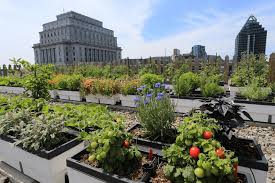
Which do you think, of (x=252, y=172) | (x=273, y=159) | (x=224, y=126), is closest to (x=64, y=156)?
(x=224, y=126)

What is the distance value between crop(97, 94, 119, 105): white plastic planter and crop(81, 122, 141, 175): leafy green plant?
3988 mm

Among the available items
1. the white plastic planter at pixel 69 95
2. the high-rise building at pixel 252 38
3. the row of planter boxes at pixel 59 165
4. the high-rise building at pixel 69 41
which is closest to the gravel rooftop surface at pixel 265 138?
the row of planter boxes at pixel 59 165

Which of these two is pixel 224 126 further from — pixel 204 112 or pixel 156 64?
pixel 156 64

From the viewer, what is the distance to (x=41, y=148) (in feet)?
7.75

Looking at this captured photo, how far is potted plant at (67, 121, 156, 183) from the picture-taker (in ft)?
6.08

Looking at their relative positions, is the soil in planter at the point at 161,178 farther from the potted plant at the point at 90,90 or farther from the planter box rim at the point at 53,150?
the potted plant at the point at 90,90

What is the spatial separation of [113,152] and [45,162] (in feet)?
2.93

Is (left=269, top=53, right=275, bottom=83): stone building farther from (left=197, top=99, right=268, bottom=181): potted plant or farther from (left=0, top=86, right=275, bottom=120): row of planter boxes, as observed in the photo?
(left=197, top=99, right=268, bottom=181): potted plant

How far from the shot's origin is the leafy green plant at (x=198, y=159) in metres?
1.50

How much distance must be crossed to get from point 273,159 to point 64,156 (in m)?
2.83

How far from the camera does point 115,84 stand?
5988 mm

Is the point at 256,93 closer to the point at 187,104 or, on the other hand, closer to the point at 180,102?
the point at 187,104

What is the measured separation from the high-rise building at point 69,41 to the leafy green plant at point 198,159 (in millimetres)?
60904

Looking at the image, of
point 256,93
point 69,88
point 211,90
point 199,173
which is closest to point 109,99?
point 69,88
